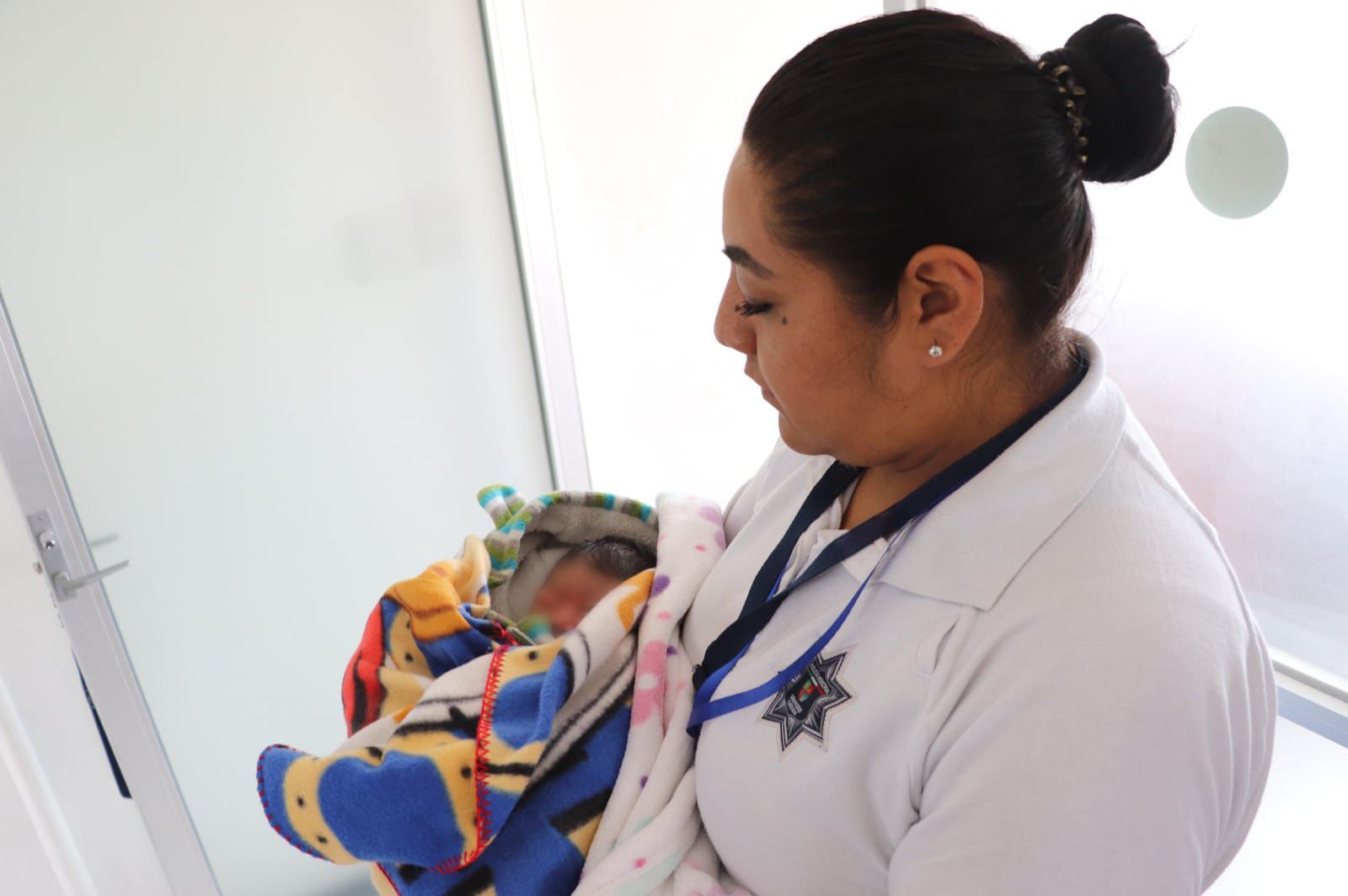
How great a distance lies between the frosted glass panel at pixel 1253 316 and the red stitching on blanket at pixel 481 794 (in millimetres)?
791

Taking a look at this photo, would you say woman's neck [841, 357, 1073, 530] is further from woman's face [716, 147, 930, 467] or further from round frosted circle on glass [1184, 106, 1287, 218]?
round frosted circle on glass [1184, 106, 1287, 218]

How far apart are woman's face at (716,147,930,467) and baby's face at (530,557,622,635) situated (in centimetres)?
54

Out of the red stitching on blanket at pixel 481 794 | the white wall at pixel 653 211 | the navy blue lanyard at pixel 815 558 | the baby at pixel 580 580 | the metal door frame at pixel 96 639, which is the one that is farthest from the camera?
the white wall at pixel 653 211

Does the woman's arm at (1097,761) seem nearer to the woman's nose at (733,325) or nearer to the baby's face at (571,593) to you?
the woman's nose at (733,325)

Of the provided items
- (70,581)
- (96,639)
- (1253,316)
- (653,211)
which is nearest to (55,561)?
(70,581)

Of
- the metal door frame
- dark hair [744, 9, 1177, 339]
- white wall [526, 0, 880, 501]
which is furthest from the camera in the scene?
white wall [526, 0, 880, 501]

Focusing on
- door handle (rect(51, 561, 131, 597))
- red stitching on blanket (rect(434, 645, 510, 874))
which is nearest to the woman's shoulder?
red stitching on blanket (rect(434, 645, 510, 874))

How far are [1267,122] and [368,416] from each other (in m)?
1.79

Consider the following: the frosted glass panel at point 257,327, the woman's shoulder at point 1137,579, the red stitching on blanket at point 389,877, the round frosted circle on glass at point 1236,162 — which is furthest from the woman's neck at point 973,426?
the frosted glass panel at point 257,327

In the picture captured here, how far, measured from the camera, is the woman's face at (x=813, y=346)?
0.78 metres

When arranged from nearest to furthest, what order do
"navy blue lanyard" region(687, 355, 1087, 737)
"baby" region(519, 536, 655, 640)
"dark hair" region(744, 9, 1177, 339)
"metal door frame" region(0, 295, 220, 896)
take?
"dark hair" region(744, 9, 1177, 339) → "navy blue lanyard" region(687, 355, 1087, 737) → "baby" region(519, 536, 655, 640) → "metal door frame" region(0, 295, 220, 896)

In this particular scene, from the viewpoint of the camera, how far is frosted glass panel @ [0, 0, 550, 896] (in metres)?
Answer: 1.67

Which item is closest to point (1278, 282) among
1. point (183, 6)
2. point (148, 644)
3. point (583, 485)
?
point (583, 485)

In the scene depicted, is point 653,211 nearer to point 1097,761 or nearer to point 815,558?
point 815,558
